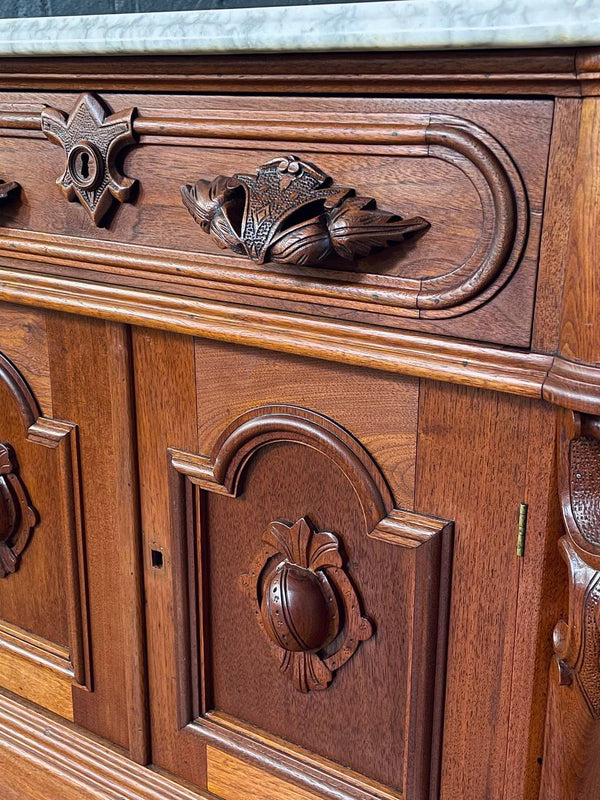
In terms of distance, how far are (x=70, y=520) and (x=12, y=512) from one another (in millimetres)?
75

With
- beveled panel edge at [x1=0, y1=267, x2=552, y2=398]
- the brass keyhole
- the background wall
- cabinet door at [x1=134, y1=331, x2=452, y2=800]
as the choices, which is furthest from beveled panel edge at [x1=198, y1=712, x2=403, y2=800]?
the background wall

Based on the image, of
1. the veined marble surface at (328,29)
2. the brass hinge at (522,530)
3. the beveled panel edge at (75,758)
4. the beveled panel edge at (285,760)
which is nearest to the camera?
the veined marble surface at (328,29)

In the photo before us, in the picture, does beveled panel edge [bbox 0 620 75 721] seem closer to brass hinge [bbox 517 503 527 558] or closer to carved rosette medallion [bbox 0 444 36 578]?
carved rosette medallion [bbox 0 444 36 578]

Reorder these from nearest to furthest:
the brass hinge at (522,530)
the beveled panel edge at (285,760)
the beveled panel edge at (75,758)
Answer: the brass hinge at (522,530) < the beveled panel edge at (285,760) < the beveled panel edge at (75,758)

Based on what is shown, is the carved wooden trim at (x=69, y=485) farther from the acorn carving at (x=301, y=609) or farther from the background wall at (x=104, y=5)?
the background wall at (x=104, y=5)

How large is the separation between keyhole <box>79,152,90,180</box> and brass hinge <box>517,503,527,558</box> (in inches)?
14.3

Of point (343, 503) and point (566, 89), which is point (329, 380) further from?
point (566, 89)

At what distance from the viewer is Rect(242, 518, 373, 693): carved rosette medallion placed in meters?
0.59

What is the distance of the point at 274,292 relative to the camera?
1.78 feet

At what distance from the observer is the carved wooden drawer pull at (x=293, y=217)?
1.57ft

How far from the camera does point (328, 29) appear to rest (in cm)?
45

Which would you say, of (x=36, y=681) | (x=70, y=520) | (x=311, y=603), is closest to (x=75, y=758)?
(x=36, y=681)

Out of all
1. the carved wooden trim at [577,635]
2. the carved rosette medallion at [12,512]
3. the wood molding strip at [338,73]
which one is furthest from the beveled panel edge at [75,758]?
the wood molding strip at [338,73]

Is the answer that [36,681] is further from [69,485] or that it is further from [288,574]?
[288,574]
